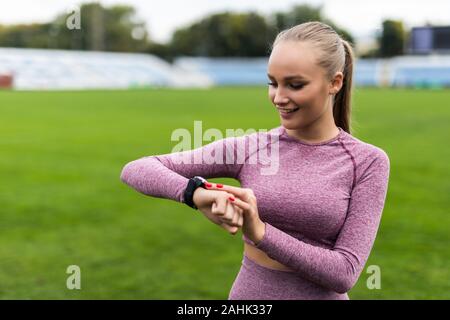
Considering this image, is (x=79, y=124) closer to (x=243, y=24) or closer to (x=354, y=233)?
(x=354, y=233)

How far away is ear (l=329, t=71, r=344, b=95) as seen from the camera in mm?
1817

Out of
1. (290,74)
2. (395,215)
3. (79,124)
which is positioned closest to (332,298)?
(290,74)

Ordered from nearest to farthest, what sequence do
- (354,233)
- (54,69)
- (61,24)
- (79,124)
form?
(354,233), (79,124), (54,69), (61,24)

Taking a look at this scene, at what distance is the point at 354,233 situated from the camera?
1783 millimetres

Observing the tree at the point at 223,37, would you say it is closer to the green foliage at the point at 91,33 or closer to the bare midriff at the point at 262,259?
the green foliage at the point at 91,33

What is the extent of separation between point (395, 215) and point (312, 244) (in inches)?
225

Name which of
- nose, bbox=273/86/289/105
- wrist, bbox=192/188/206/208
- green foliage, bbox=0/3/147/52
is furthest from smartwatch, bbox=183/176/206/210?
green foliage, bbox=0/3/147/52

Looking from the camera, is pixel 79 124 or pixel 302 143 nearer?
pixel 302 143

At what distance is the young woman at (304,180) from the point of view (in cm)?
170

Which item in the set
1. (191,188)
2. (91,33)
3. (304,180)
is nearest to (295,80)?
(304,180)

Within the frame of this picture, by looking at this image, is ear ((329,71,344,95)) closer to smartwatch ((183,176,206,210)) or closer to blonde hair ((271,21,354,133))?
blonde hair ((271,21,354,133))

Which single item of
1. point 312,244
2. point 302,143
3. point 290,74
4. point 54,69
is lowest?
point 54,69

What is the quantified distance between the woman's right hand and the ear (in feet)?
1.66

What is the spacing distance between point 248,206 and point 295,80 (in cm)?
38
